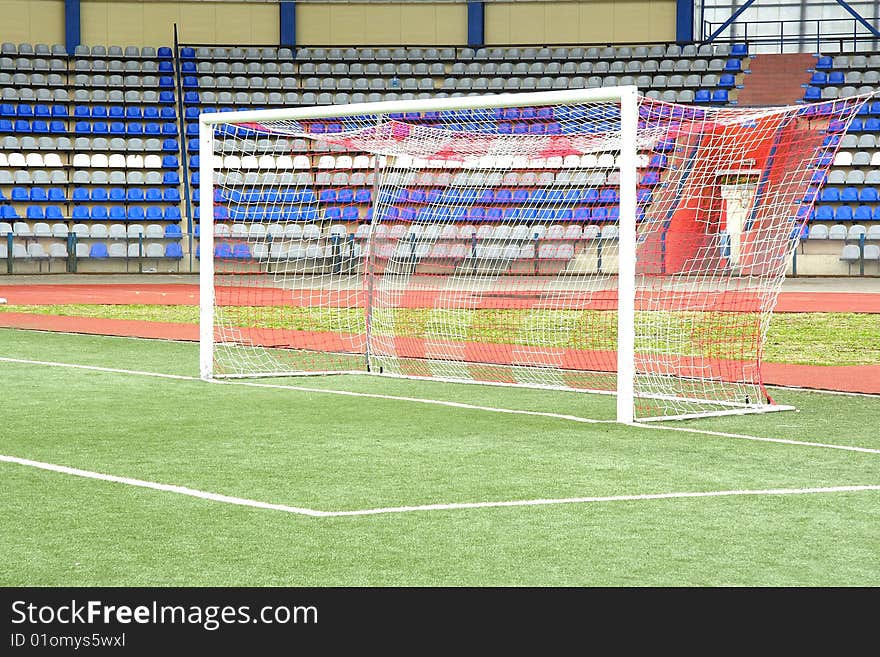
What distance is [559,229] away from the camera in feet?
59.3

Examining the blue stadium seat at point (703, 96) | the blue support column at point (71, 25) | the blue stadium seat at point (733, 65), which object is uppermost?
the blue support column at point (71, 25)

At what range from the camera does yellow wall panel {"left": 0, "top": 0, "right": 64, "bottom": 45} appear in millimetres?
31844

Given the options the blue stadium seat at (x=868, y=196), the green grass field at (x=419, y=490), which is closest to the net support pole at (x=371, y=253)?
the green grass field at (x=419, y=490)

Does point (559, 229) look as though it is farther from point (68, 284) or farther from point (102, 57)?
point (102, 57)

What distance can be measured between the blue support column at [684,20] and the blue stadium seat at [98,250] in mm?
15015

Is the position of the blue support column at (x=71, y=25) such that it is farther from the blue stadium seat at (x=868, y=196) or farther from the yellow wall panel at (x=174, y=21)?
the blue stadium seat at (x=868, y=196)

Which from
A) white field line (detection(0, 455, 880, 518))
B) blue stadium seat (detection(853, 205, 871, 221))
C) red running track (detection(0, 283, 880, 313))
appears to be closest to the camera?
white field line (detection(0, 455, 880, 518))

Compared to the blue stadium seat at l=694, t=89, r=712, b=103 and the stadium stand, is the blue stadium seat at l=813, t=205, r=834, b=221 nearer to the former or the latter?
the stadium stand

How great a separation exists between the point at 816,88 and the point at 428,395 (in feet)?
76.5

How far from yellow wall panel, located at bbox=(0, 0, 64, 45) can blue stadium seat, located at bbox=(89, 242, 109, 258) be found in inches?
296

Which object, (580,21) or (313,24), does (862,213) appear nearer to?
(580,21)

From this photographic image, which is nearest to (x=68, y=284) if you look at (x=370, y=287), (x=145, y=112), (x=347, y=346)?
(x=145, y=112)

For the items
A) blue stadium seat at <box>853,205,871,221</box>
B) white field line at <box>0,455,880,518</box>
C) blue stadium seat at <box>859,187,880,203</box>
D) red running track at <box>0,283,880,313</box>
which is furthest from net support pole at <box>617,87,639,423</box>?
blue stadium seat at <box>859,187,880,203</box>

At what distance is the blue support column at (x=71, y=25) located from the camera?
32031 mm
